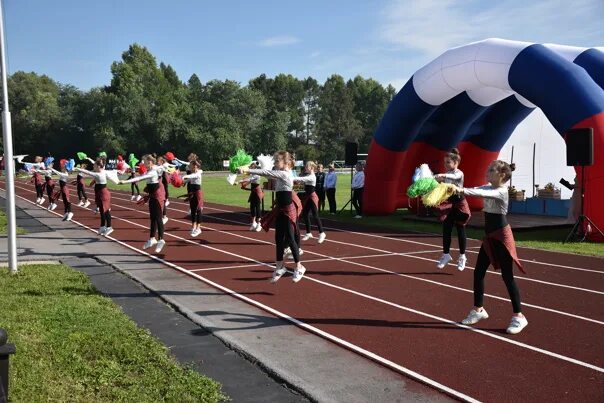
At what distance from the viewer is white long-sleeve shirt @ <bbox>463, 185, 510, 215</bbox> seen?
243 inches

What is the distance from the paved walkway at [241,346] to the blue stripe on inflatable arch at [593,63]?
12561mm

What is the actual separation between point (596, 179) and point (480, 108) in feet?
20.4

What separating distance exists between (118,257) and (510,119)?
1479 centimetres

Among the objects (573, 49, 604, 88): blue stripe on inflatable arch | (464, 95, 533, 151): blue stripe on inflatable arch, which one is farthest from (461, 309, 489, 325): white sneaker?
(464, 95, 533, 151): blue stripe on inflatable arch

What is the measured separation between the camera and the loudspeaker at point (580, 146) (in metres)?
12.6

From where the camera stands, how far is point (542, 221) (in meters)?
17.4

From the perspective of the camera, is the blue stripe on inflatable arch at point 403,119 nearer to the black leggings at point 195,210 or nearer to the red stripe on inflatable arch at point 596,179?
the red stripe on inflatable arch at point 596,179

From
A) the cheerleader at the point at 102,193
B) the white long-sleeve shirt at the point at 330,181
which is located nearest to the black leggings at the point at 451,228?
the cheerleader at the point at 102,193

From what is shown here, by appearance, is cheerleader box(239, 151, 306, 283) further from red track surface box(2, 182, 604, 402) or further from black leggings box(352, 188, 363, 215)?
black leggings box(352, 188, 363, 215)

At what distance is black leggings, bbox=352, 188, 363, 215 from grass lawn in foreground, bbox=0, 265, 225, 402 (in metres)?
13.6

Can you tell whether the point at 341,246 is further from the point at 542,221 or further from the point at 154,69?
the point at 154,69

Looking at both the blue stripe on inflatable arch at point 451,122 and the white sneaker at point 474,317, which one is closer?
the white sneaker at point 474,317

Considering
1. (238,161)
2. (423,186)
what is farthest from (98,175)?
(423,186)

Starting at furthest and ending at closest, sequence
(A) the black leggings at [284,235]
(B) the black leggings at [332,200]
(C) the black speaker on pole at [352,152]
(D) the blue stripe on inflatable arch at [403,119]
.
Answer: (B) the black leggings at [332,200] → (C) the black speaker on pole at [352,152] → (D) the blue stripe on inflatable arch at [403,119] → (A) the black leggings at [284,235]
